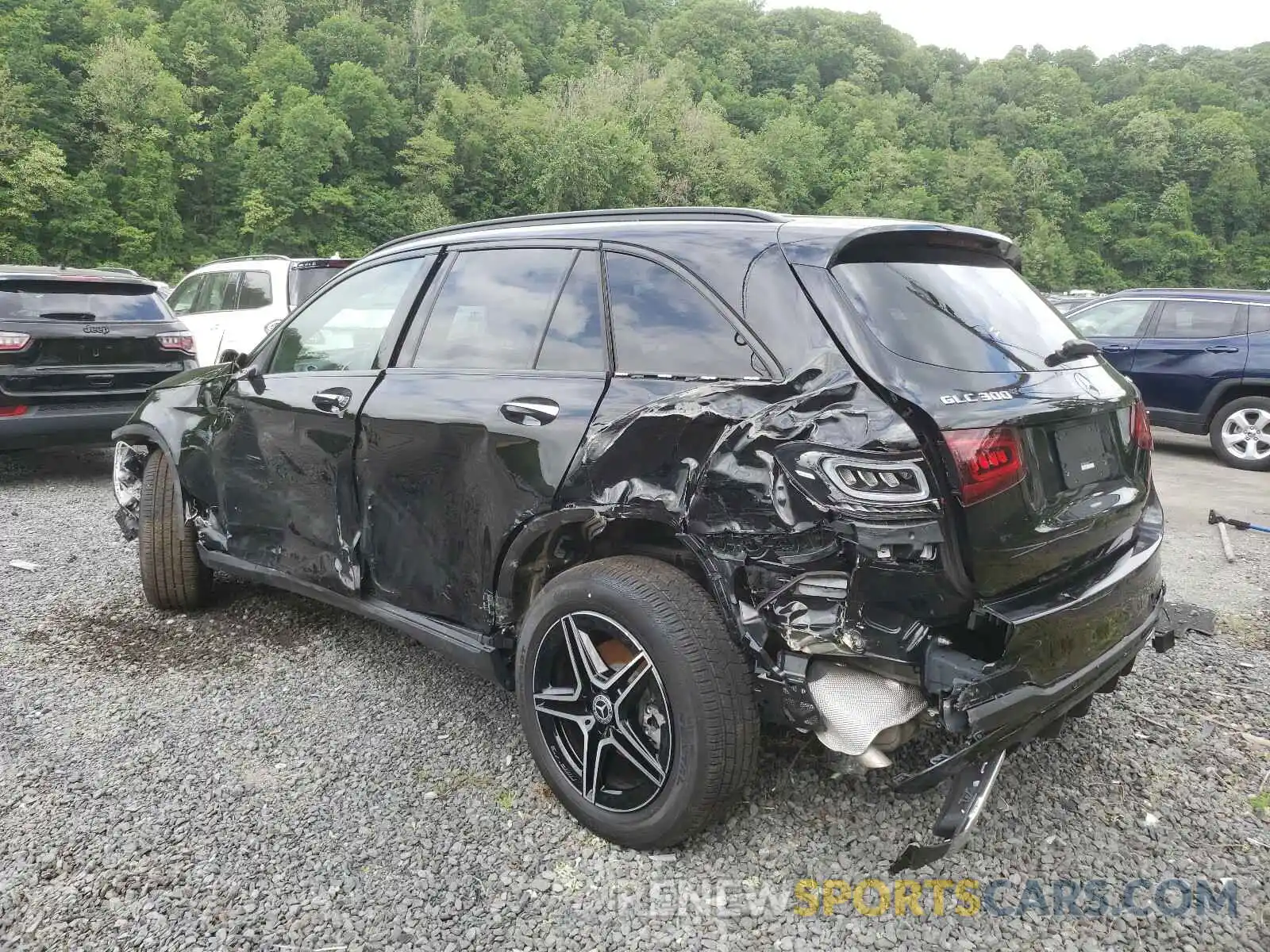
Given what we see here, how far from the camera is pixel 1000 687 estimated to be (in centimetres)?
188

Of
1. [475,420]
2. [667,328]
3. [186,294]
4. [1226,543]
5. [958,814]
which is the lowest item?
[1226,543]

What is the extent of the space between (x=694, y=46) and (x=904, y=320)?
410 ft

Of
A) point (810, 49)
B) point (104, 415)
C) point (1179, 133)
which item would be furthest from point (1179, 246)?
point (104, 415)

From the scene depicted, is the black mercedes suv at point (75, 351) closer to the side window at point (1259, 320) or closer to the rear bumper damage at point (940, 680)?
the rear bumper damage at point (940, 680)

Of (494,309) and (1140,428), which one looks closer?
(1140,428)

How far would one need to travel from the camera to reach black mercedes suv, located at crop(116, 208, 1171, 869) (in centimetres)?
192

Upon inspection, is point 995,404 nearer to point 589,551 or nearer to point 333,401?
point 589,551

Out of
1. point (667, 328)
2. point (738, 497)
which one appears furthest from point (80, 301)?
point (738, 497)

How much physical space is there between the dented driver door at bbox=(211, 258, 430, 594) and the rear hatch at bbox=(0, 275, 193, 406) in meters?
3.69

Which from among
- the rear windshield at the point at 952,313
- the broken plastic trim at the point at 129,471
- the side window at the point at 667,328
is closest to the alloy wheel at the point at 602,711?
the side window at the point at 667,328

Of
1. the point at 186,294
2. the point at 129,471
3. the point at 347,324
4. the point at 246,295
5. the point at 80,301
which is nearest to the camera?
the point at 347,324

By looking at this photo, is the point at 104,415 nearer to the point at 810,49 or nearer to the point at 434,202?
the point at 434,202

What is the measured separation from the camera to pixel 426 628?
Result: 285cm

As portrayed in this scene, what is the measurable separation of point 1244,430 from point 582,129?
68.5 meters
